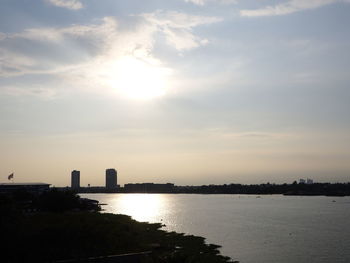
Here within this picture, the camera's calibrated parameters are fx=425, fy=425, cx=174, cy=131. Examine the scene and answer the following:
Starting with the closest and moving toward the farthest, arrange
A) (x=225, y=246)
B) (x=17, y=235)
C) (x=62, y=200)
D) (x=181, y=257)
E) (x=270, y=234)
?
(x=181, y=257), (x=17, y=235), (x=225, y=246), (x=270, y=234), (x=62, y=200)

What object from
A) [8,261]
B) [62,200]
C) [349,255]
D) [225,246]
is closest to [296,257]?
[349,255]

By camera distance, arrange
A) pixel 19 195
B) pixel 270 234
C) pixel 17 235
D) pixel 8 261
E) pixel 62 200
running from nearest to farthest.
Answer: pixel 8 261, pixel 17 235, pixel 270 234, pixel 62 200, pixel 19 195

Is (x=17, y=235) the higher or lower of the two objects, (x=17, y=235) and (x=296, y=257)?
the higher

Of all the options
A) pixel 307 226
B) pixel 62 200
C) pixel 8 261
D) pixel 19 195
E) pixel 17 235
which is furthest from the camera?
pixel 19 195

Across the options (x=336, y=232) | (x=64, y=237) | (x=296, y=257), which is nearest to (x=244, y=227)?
(x=336, y=232)

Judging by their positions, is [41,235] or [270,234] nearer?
[41,235]

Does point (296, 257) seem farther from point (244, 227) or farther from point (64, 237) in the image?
point (244, 227)

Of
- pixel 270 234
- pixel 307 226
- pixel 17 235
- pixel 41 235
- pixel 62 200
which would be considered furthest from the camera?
pixel 62 200

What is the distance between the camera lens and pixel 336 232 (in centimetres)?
8881

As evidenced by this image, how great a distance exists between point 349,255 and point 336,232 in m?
27.2

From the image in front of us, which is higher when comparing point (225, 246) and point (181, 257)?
point (181, 257)

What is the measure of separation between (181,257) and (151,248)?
85.0 ft

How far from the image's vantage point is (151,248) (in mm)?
63062

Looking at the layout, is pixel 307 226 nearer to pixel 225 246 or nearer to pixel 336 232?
pixel 336 232
